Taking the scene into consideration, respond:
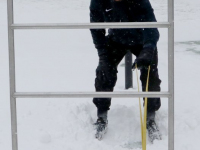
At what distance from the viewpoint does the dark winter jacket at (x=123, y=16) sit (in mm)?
4562

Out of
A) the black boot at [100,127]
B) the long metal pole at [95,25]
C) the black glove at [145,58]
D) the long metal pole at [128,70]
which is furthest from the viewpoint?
the long metal pole at [128,70]

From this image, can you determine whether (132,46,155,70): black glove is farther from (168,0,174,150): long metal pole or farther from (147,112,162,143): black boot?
(168,0,174,150): long metal pole

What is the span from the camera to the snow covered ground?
4469 mm

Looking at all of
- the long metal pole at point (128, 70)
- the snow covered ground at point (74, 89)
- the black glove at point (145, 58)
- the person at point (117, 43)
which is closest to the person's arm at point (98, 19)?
the person at point (117, 43)

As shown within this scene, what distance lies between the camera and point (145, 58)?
13.9 ft

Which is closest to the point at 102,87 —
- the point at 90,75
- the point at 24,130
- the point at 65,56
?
the point at 24,130

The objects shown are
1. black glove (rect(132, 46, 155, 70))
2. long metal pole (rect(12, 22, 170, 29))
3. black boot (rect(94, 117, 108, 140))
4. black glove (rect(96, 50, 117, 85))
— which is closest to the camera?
long metal pole (rect(12, 22, 170, 29))

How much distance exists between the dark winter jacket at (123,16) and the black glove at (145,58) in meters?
0.20

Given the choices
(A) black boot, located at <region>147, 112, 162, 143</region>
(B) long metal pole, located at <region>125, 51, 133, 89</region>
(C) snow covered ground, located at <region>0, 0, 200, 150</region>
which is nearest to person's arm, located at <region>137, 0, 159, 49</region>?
(A) black boot, located at <region>147, 112, 162, 143</region>

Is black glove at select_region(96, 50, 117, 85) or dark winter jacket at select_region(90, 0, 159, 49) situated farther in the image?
black glove at select_region(96, 50, 117, 85)

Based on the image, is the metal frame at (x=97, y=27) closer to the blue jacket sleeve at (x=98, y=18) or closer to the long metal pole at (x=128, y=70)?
the blue jacket sleeve at (x=98, y=18)

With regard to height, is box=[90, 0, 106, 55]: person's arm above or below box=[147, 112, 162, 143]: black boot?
above

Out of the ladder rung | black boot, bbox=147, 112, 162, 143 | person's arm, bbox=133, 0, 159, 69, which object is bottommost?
black boot, bbox=147, 112, 162, 143
